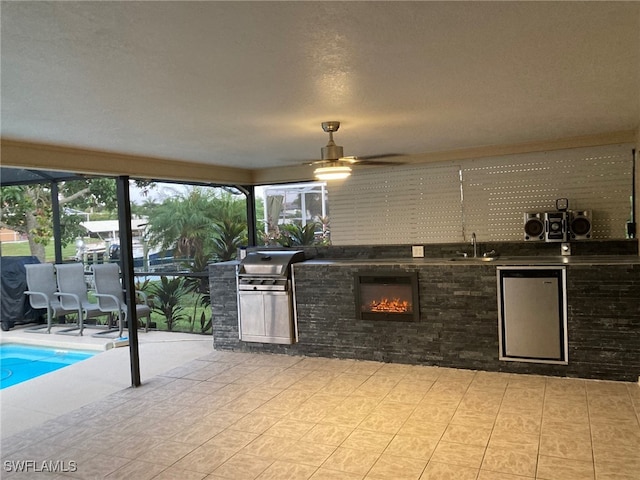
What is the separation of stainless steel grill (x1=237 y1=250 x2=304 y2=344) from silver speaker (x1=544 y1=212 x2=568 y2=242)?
2.73 m

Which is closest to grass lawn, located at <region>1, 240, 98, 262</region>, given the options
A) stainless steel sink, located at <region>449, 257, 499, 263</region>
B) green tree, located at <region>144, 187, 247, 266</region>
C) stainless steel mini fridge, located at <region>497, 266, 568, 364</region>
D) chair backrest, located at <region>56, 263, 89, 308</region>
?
chair backrest, located at <region>56, 263, 89, 308</region>

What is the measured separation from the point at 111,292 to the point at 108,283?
141 mm

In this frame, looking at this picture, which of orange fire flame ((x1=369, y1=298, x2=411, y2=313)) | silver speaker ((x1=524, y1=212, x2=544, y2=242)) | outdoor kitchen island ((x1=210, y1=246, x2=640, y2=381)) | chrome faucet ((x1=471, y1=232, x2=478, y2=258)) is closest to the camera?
outdoor kitchen island ((x1=210, y1=246, x2=640, y2=381))

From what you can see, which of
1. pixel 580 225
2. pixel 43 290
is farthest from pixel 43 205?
pixel 580 225

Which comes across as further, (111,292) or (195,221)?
(195,221)

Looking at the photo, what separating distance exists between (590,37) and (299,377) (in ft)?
12.4

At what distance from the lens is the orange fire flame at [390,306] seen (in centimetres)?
498

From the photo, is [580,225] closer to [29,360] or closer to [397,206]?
[397,206]

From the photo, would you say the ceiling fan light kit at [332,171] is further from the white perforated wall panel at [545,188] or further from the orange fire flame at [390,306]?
the white perforated wall panel at [545,188]

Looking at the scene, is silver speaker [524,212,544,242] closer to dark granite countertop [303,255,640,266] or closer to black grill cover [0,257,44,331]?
dark granite countertop [303,255,640,266]

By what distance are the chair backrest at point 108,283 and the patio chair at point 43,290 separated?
29.6 inches

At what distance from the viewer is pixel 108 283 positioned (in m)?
7.13

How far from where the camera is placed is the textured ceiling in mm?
1622

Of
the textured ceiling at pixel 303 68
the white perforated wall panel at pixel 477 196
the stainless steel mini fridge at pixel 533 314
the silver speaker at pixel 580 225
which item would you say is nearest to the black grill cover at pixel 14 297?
the textured ceiling at pixel 303 68
